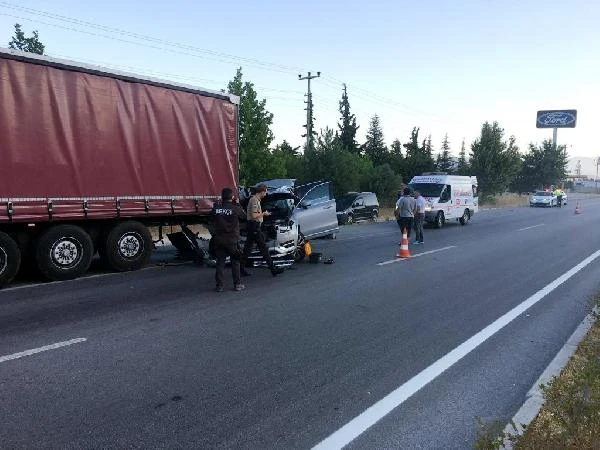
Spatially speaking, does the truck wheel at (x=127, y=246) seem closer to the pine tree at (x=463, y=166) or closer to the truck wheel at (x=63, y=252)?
the truck wheel at (x=63, y=252)

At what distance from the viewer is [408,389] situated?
15.5ft

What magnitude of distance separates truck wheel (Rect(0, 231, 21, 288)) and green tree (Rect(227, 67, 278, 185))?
2035cm

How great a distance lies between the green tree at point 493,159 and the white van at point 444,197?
23920mm

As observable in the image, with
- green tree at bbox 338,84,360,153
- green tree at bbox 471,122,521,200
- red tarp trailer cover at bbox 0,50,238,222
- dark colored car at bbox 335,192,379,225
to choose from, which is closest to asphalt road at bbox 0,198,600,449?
red tarp trailer cover at bbox 0,50,238,222

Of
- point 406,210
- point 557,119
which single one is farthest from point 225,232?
point 557,119

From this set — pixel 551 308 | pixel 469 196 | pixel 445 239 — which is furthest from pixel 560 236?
pixel 551 308

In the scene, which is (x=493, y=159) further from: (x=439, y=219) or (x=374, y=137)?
(x=439, y=219)

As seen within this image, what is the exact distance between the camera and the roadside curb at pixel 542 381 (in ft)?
12.9

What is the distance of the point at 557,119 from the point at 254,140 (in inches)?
2846

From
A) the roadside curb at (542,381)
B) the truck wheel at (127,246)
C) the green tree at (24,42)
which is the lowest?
the roadside curb at (542,381)

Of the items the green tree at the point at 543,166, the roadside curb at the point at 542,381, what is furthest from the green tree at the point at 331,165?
the green tree at the point at 543,166

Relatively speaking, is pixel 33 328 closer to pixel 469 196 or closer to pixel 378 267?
pixel 378 267

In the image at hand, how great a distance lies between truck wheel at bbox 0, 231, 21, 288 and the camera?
352 inches

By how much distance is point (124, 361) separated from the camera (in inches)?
210
